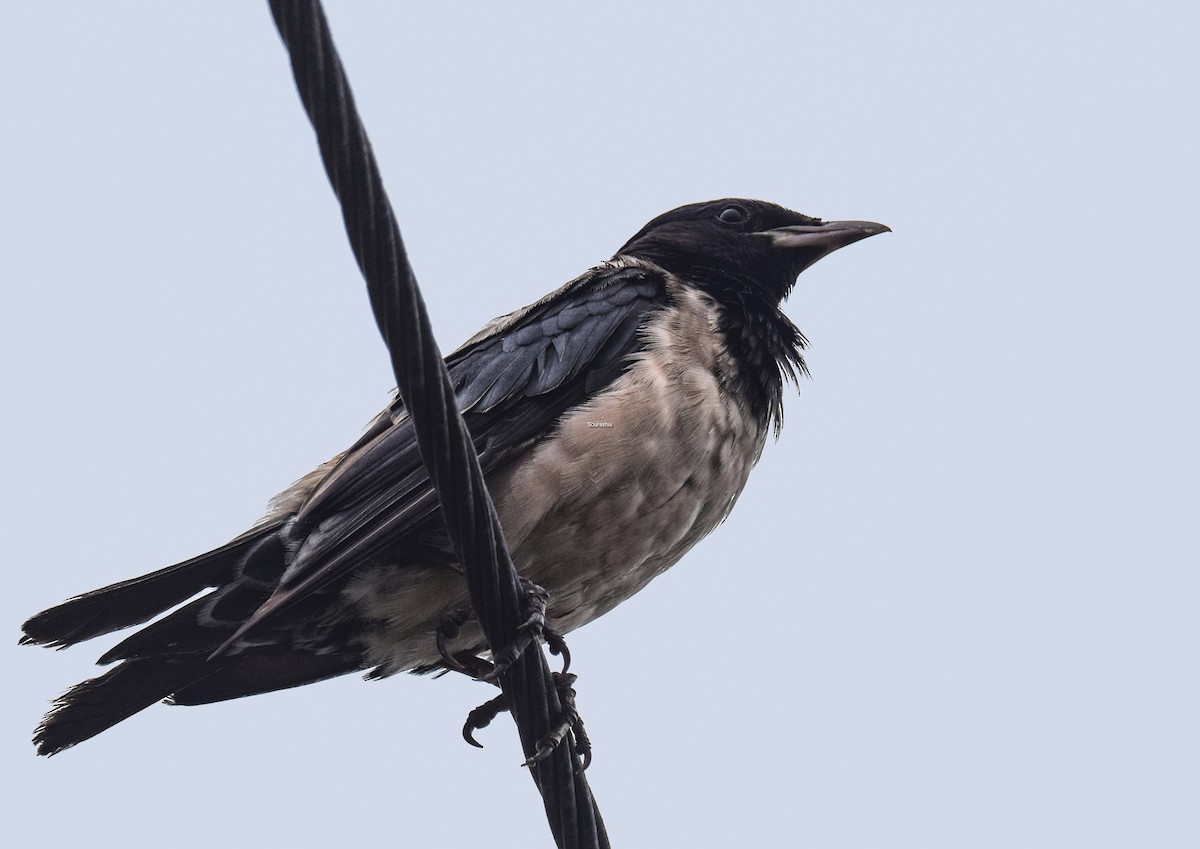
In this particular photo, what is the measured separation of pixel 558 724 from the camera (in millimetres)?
3459

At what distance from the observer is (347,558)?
14.2ft

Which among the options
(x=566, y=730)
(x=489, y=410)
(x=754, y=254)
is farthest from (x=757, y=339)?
(x=566, y=730)

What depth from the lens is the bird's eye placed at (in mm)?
5934

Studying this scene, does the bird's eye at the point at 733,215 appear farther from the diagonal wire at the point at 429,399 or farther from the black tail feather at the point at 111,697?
the diagonal wire at the point at 429,399

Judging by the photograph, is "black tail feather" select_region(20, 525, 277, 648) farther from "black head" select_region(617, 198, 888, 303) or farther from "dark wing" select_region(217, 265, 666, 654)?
"black head" select_region(617, 198, 888, 303)

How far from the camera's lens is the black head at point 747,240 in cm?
571

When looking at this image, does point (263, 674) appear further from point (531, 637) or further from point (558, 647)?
point (531, 637)

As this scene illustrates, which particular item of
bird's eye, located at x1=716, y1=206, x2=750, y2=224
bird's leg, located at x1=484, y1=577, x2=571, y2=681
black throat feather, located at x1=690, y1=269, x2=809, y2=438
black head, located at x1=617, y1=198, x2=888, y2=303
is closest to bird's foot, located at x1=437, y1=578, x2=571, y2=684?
bird's leg, located at x1=484, y1=577, x2=571, y2=681

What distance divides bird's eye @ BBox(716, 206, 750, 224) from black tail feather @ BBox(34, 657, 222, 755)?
279 cm

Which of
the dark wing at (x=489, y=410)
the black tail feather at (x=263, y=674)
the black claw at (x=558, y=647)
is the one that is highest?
the dark wing at (x=489, y=410)

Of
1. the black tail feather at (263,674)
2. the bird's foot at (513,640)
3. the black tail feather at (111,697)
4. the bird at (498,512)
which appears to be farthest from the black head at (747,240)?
the black tail feather at (111,697)

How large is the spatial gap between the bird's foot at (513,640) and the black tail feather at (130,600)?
77 centimetres

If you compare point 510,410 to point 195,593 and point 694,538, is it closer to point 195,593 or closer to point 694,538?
point 694,538

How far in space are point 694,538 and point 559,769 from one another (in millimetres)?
1679
